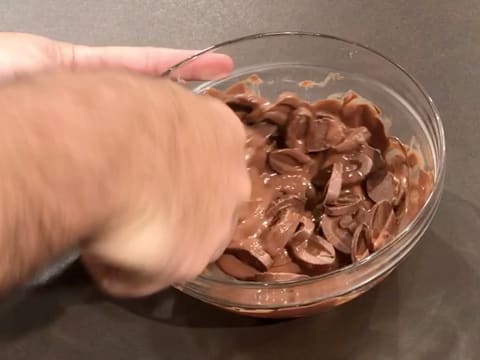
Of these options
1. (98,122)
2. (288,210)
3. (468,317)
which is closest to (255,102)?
(288,210)

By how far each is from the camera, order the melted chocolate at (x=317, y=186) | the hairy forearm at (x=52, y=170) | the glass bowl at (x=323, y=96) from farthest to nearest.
A: the melted chocolate at (x=317, y=186), the glass bowl at (x=323, y=96), the hairy forearm at (x=52, y=170)

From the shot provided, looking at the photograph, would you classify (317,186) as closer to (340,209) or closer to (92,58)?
(340,209)

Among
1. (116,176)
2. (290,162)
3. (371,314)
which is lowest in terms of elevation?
(371,314)

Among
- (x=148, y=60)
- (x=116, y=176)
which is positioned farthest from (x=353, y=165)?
(x=116, y=176)

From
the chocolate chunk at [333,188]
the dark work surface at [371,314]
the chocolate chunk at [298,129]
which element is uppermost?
the chocolate chunk at [298,129]

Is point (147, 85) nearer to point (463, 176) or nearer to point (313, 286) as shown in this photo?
point (313, 286)

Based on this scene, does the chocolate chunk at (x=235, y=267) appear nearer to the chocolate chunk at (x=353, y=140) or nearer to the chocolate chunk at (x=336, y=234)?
the chocolate chunk at (x=336, y=234)

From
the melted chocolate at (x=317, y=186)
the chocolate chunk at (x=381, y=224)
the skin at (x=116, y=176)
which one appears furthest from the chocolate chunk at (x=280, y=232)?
the skin at (x=116, y=176)
